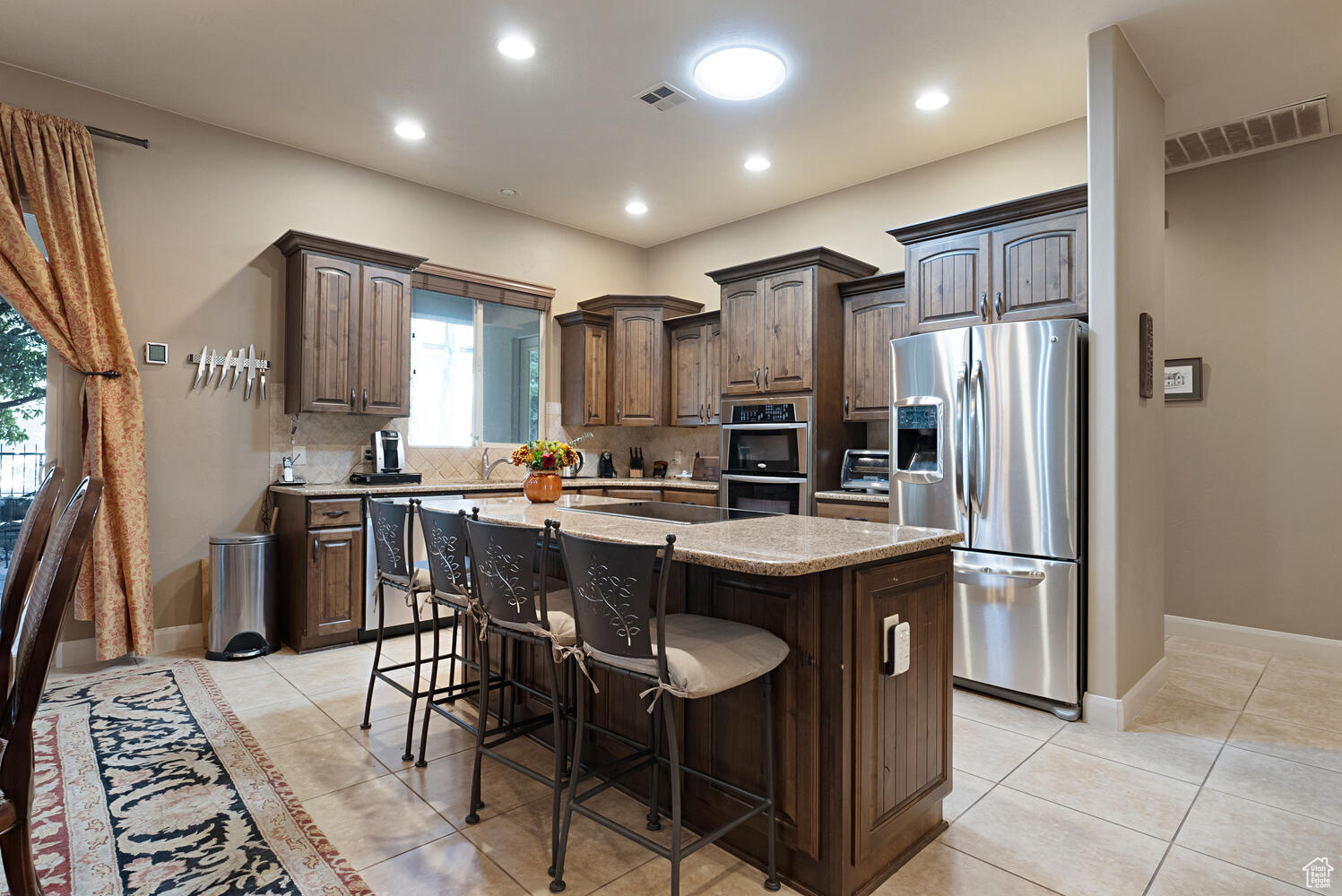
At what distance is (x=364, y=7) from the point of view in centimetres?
308

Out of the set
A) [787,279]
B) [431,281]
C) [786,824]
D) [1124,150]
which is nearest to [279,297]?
[431,281]

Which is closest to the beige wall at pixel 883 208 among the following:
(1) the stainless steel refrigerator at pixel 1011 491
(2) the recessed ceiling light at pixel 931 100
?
(2) the recessed ceiling light at pixel 931 100

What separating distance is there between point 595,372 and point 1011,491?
356 cm

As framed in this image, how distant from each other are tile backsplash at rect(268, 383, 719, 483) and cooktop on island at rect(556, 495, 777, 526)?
2178mm

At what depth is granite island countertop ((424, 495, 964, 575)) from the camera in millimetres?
1707

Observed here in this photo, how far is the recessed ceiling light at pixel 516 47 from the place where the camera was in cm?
333

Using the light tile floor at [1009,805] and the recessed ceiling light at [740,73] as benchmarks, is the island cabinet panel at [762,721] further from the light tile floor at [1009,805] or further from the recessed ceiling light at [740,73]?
the recessed ceiling light at [740,73]

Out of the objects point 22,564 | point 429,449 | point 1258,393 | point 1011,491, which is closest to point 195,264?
point 429,449

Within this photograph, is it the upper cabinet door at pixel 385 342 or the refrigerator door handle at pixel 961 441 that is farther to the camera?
the upper cabinet door at pixel 385 342

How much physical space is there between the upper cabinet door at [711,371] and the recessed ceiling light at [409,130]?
251 cm

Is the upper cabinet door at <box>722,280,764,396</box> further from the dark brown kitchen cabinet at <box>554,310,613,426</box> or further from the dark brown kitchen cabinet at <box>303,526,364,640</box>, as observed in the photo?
the dark brown kitchen cabinet at <box>303,526,364,640</box>

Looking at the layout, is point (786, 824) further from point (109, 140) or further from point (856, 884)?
point (109, 140)

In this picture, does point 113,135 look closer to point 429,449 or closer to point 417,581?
point 429,449

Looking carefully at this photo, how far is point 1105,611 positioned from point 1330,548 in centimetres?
209
